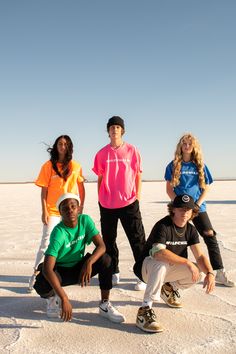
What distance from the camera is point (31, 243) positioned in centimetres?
762

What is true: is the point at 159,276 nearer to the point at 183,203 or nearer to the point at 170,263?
the point at 170,263

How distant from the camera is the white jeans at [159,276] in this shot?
11.2 feet

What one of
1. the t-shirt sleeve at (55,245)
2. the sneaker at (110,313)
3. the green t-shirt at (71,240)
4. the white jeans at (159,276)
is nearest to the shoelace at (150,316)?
the white jeans at (159,276)

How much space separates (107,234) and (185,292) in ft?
3.79

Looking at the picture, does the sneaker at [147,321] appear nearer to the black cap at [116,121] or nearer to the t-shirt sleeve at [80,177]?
the t-shirt sleeve at [80,177]

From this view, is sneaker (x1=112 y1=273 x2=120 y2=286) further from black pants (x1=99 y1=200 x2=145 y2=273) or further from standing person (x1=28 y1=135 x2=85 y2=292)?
standing person (x1=28 y1=135 x2=85 y2=292)

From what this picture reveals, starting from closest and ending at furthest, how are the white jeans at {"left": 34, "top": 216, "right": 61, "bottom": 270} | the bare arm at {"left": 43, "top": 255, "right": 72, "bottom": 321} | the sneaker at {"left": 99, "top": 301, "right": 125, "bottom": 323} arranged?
1. the bare arm at {"left": 43, "top": 255, "right": 72, "bottom": 321}
2. the sneaker at {"left": 99, "top": 301, "right": 125, "bottom": 323}
3. the white jeans at {"left": 34, "top": 216, "right": 61, "bottom": 270}

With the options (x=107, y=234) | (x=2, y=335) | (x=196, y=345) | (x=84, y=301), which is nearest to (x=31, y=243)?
(x=107, y=234)

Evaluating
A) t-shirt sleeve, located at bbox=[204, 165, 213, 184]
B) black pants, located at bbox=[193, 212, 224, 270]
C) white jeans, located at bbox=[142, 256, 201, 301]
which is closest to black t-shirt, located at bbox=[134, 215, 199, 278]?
white jeans, located at bbox=[142, 256, 201, 301]

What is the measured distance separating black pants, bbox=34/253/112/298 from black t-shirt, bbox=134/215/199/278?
325 millimetres

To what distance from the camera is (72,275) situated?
354cm

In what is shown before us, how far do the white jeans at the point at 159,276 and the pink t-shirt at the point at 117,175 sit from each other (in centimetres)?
114

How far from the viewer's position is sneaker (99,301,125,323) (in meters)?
3.49

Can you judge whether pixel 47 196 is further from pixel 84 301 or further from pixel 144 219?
pixel 144 219
